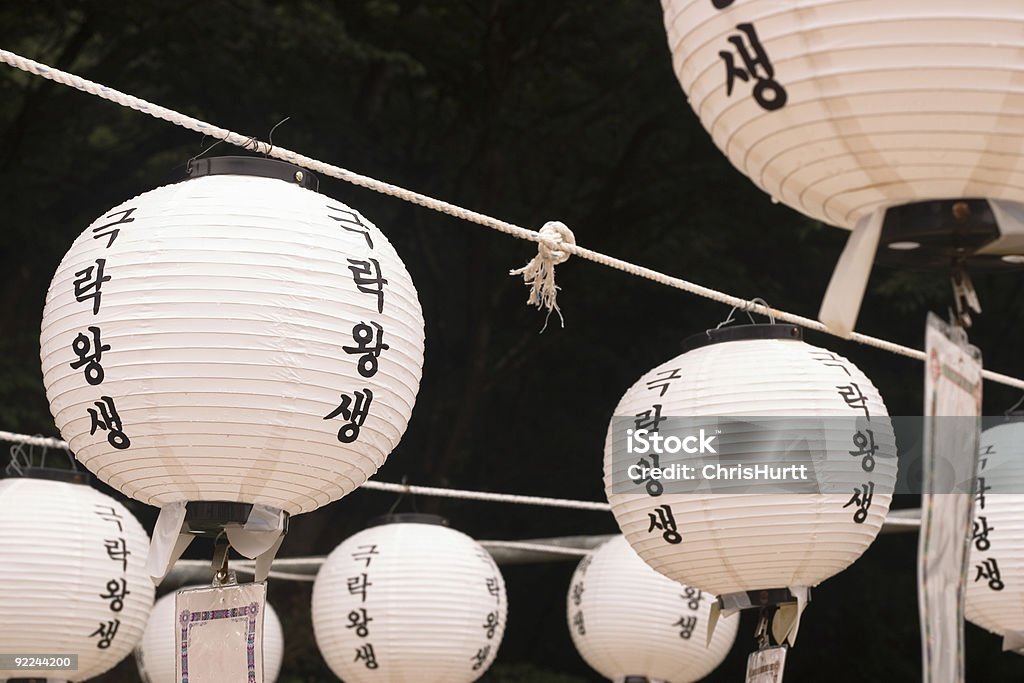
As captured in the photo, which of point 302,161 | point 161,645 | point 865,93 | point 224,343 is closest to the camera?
point 865,93

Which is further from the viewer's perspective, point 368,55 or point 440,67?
point 440,67

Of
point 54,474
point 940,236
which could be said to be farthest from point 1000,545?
point 54,474

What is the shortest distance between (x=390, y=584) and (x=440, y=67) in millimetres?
3889

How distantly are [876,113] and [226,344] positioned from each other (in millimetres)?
1082

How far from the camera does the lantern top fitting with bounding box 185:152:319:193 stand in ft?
7.54

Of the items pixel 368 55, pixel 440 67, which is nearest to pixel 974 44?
pixel 368 55

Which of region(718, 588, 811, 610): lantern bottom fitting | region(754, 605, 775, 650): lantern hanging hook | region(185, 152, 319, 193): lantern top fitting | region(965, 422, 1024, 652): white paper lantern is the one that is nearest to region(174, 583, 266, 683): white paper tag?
region(185, 152, 319, 193): lantern top fitting

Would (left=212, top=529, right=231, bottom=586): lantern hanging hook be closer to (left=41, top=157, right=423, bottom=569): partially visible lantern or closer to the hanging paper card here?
(left=41, top=157, right=423, bottom=569): partially visible lantern

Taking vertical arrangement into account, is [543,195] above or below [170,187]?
above

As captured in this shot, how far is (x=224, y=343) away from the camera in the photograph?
2.04 metres

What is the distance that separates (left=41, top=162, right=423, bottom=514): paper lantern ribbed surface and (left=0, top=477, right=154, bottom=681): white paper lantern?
1.01 m

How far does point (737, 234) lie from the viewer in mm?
7621

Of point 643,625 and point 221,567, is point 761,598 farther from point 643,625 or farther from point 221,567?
point 643,625

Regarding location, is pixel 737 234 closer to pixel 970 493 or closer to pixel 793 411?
pixel 793 411
